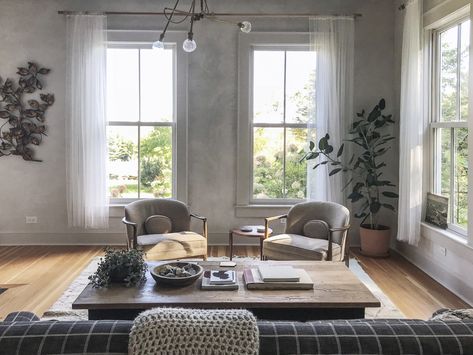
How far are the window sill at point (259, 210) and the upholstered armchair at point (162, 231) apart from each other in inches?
45.0

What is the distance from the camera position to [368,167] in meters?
4.96

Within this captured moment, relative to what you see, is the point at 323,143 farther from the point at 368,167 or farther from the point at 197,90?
the point at 197,90

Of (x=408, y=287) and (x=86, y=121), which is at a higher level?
(x=86, y=121)

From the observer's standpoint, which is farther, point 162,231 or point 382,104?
point 382,104

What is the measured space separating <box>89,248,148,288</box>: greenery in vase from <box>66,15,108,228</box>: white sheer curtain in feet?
9.14

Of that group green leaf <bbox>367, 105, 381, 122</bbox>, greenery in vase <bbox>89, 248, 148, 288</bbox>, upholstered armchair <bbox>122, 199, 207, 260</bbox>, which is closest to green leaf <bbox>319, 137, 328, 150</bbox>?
green leaf <bbox>367, 105, 381, 122</bbox>

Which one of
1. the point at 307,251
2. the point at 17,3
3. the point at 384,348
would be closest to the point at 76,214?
the point at 17,3

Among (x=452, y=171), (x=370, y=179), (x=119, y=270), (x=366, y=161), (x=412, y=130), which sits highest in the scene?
(x=412, y=130)

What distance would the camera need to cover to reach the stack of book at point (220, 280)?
2.53 meters

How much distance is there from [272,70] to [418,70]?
176 centimetres

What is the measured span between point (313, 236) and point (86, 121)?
9.96 feet

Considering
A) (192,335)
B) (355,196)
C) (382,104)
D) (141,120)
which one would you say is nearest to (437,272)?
(355,196)

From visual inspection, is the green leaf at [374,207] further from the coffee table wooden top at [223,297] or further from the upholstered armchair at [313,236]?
the coffee table wooden top at [223,297]

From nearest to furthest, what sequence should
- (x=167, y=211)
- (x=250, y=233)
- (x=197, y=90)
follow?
1. (x=250, y=233)
2. (x=167, y=211)
3. (x=197, y=90)
